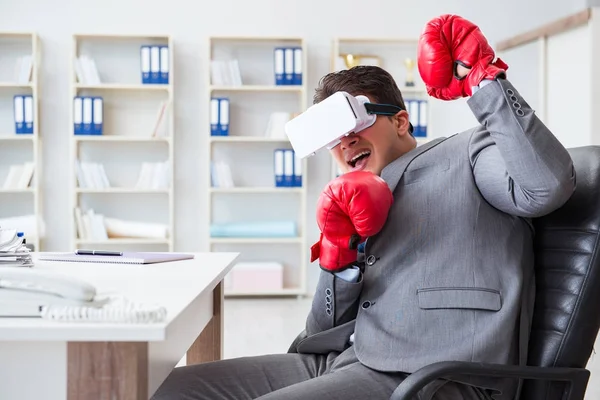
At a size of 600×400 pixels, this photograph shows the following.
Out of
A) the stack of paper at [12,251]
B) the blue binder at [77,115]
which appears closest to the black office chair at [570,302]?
the stack of paper at [12,251]

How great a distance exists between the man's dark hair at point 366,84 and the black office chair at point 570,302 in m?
0.43

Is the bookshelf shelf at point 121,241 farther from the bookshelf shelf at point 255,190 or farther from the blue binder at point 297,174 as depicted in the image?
the blue binder at point 297,174

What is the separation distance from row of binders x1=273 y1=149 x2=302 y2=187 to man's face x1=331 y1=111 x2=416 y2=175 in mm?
3799

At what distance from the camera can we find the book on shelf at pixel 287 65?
5.45 m

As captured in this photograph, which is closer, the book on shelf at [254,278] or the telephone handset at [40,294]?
the telephone handset at [40,294]

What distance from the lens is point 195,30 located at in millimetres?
5664

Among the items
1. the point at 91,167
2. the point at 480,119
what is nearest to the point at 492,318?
the point at 480,119

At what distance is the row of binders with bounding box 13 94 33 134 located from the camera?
5324mm

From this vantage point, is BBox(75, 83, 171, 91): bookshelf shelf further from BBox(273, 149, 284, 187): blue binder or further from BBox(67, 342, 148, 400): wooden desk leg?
BBox(67, 342, 148, 400): wooden desk leg

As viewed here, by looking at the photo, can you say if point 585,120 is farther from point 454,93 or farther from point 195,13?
point 454,93

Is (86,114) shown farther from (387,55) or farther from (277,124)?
(387,55)

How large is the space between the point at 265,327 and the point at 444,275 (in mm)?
3161

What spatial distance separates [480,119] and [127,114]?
4.63 metres

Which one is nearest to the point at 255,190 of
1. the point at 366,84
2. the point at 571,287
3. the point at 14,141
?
the point at 14,141
